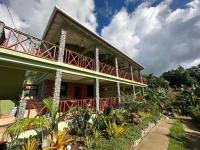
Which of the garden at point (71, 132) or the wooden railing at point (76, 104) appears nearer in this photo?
the garden at point (71, 132)

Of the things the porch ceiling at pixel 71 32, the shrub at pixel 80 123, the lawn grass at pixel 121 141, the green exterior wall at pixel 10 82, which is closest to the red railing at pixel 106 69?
the porch ceiling at pixel 71 32

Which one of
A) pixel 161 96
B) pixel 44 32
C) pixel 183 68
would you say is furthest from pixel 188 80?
pixel 44 32

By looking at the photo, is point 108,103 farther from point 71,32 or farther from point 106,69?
point 71,32

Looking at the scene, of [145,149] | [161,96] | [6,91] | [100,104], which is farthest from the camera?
[161,96]

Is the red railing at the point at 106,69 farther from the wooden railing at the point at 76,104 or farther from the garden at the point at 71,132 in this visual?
the garden at the point at 71,132

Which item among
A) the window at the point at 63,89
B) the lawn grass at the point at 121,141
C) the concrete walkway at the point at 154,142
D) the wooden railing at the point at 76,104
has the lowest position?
the concrete walkway at the point at 154,142

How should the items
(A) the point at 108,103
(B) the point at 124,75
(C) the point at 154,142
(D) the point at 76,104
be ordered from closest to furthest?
(C) the point at 154,142, (D) the point at 76,104, (A) the point at 108,103, (B) the point at 124,75

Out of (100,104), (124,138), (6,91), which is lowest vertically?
(124,138)

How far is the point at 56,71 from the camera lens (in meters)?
8.81

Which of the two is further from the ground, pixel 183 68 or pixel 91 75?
pixel 183 68

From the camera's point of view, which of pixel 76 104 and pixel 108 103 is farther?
pixel 108 103

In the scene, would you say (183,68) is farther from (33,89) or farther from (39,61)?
(39,61)

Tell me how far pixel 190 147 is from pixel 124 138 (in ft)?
14.2

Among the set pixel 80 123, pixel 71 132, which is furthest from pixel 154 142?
pixel 71 132
